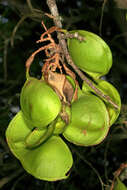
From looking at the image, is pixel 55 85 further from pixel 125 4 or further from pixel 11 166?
pixel 11 166

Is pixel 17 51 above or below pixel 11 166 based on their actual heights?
above

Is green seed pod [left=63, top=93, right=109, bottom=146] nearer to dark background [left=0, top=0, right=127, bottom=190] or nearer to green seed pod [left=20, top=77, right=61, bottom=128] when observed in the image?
green seed pod [left=20, top=77, right=61, bottom=128]

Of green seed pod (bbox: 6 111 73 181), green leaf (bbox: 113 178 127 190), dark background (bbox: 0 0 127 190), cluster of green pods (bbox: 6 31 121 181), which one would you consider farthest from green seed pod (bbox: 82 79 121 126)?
dark background (bbox: 0 0 127 190)

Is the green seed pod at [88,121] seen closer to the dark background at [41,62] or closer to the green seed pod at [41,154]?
the green seed pod at [41,154]

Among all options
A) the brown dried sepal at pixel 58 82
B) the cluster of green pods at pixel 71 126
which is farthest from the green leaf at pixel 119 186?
the brown dried sepal at pixel 58 82

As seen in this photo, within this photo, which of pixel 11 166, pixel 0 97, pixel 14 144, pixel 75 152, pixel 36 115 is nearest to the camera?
pixel 36 115

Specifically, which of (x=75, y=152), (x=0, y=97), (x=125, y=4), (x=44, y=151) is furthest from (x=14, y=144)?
(x=0, y=97)
